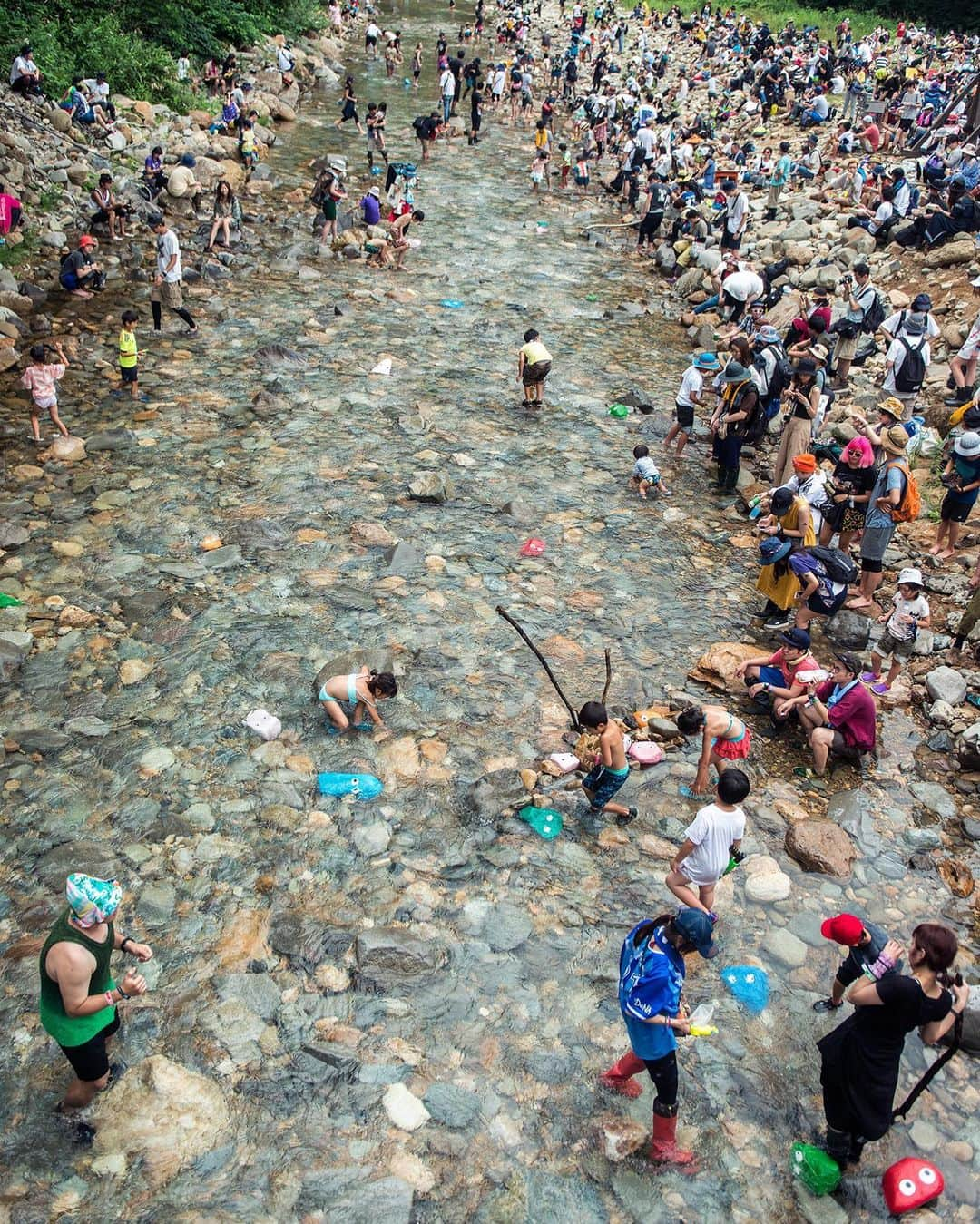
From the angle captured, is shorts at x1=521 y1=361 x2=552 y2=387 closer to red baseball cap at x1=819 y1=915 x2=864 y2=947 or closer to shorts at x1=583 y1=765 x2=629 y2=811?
shorts at x1=583 y1=765 x2=629 y2=811

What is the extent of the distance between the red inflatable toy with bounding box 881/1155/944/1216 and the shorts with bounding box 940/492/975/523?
6.69 m

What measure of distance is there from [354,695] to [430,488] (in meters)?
4.01

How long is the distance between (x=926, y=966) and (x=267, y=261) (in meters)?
16.3

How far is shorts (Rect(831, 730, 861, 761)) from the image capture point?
7.16m

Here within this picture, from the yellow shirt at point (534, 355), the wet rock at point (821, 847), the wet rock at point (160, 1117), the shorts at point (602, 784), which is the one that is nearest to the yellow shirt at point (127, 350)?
the yellow shirt at point (534, 355)

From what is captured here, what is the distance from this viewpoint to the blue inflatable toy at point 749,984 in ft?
18.0

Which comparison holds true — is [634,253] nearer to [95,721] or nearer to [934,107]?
[934,107]

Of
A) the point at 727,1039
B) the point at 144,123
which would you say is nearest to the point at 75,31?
the point at 144,123

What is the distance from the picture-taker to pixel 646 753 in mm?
7176

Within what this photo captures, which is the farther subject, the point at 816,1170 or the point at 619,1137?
the point at 619,1137

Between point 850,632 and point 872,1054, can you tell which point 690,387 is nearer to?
point 850,632

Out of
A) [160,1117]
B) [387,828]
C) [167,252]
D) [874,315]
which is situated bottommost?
[160,1117]

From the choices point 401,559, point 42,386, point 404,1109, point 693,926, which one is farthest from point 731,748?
point 42,386

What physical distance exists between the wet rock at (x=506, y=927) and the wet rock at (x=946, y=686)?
4.37 metres
